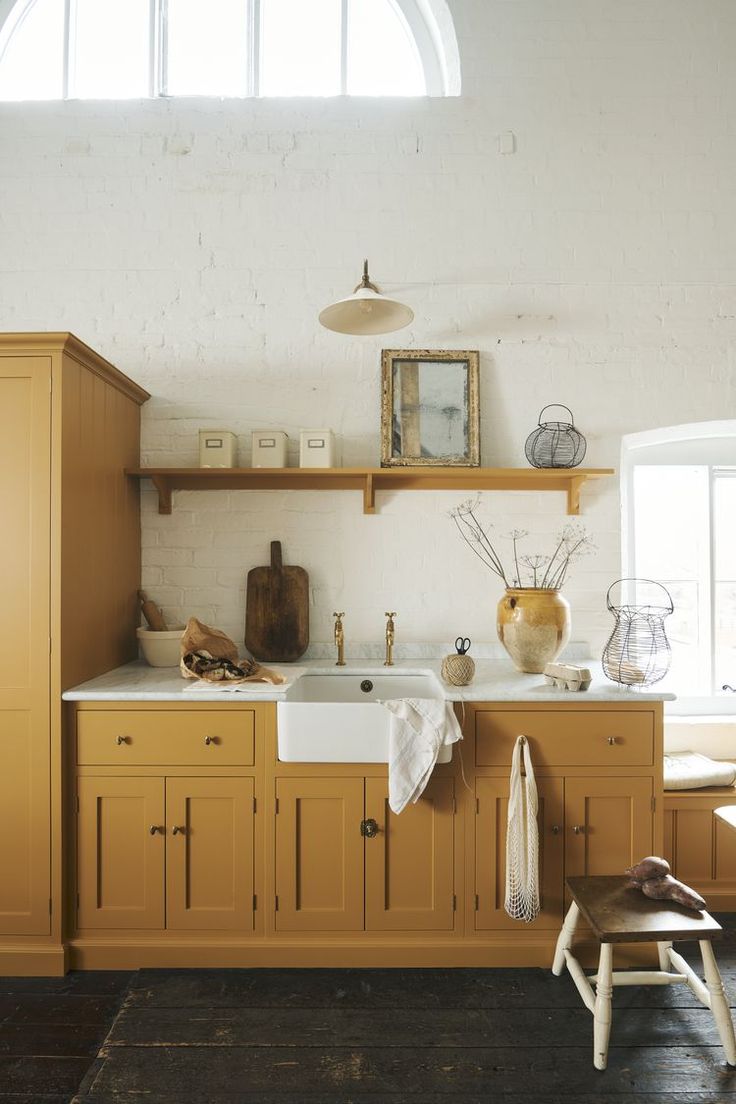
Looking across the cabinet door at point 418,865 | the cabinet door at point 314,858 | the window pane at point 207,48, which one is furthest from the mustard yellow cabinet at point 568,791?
the window pane at point 207,48

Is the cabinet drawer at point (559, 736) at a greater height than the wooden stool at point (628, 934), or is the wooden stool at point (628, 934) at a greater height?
the cabinet drawer at point (559, 736)

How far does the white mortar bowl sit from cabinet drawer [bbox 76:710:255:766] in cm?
46

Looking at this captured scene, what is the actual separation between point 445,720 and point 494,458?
134cm

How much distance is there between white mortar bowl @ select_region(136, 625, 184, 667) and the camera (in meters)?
2.80

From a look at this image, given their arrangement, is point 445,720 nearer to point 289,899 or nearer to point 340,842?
point 340,842

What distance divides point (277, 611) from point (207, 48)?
2.68m

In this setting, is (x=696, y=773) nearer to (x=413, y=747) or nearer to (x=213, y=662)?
(x=413, y=747)

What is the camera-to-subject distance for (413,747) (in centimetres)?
225

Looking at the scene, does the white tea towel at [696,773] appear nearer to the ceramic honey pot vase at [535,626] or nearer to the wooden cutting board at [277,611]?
the ceramic honey pot vase at [535,626]

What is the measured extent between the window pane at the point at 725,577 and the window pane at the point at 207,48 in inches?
119

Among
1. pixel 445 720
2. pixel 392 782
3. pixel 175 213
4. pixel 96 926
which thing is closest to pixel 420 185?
pixel 175 213

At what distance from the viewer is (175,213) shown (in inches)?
123

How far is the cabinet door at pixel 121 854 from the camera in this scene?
2.37 m

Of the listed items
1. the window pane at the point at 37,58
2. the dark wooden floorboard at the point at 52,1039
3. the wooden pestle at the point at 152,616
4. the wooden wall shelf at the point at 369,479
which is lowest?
the dark wooden floorboard at the point at 52,1039
